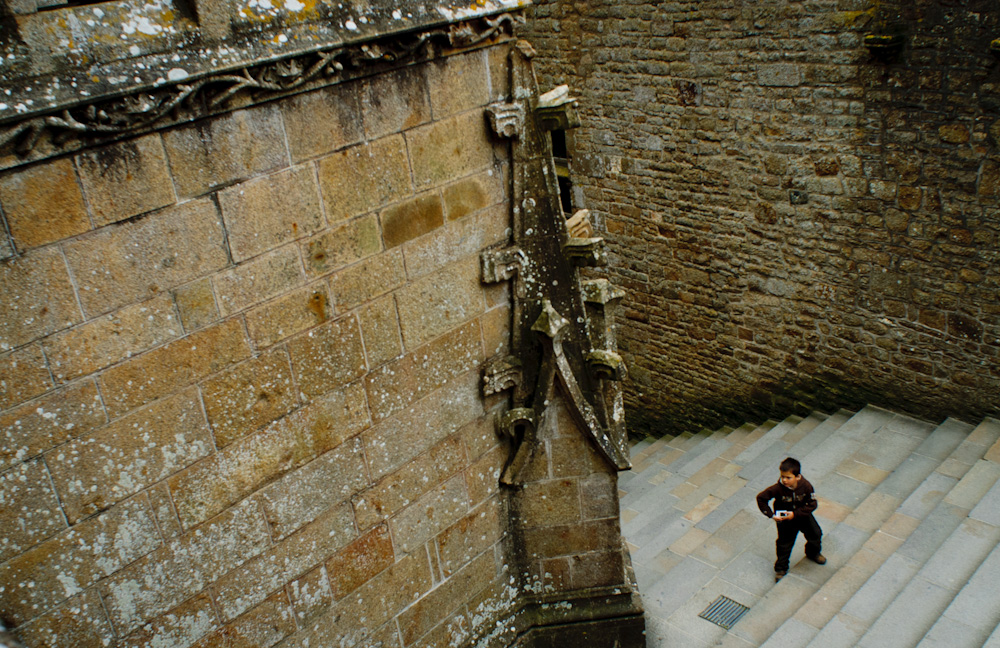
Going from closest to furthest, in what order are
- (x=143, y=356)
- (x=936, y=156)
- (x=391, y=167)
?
Answer: (x=143, y=356) < (x=391, y=167) < (x=936, y=156)

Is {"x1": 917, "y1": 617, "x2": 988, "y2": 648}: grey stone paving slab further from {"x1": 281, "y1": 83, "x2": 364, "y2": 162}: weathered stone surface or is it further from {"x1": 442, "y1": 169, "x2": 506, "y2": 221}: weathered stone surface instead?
{"x1": 281, "y1": 83, "x2": 364, "y2": 162}: weathered stone surface

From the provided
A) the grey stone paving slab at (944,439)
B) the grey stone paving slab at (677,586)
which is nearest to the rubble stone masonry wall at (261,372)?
the grey stone paving slab at (677,586)

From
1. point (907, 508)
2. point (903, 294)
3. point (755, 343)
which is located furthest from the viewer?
point (755, 343)

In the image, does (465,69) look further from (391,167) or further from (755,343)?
(755,343)

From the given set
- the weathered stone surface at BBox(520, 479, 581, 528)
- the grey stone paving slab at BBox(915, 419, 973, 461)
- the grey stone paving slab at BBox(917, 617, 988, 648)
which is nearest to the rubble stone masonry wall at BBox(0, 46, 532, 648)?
the weathered stone surface at BBox(520, 479, 581, 528)

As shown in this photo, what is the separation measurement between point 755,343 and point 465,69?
19.3 feet

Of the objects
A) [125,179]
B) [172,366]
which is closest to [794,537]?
[172,366]

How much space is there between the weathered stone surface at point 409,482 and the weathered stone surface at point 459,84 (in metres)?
1.56

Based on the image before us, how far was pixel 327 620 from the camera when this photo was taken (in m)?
3.81

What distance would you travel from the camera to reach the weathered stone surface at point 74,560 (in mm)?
2771

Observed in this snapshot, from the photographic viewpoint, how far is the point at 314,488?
3.62 metres

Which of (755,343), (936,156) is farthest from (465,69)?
(755,343)

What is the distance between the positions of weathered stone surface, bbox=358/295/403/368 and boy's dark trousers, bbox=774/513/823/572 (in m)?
3.33

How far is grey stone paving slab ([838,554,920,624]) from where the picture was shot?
212 inches
